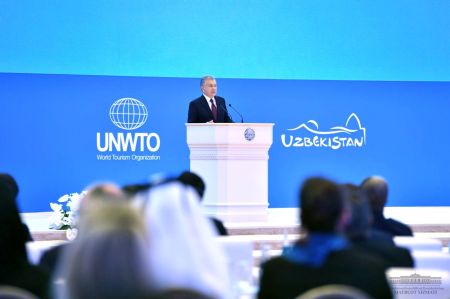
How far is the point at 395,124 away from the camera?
38.3ft

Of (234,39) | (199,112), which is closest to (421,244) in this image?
(199,112)

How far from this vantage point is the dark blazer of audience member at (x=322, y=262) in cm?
279

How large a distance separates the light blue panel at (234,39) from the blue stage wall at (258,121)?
0.55 meters

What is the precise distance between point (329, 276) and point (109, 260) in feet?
3.06

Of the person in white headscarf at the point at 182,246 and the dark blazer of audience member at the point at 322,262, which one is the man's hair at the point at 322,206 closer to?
the dark blazer of audience member at the point at 322,262

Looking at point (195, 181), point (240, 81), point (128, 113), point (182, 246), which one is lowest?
point (182, 246)

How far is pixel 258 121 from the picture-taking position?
11.3 meters

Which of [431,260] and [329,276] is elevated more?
[329,276]

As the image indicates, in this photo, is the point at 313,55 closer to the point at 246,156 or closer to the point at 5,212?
the point at 246,156

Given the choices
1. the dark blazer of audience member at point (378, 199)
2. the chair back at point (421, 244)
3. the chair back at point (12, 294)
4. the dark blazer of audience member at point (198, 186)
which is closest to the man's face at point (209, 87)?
the dark blazer of audience member at point (198, 186)

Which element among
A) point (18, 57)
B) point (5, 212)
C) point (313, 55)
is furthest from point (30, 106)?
point (5, 212)

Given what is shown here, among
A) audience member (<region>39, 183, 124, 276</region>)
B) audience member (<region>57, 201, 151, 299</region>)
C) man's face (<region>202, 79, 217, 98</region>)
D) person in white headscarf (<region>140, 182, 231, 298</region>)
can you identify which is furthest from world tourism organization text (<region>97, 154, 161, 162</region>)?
audience member (<region>57, 201, 151, 299</region>)

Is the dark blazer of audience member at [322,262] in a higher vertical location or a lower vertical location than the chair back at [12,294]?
higher

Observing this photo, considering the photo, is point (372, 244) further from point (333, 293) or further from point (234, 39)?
point (234, 39)
